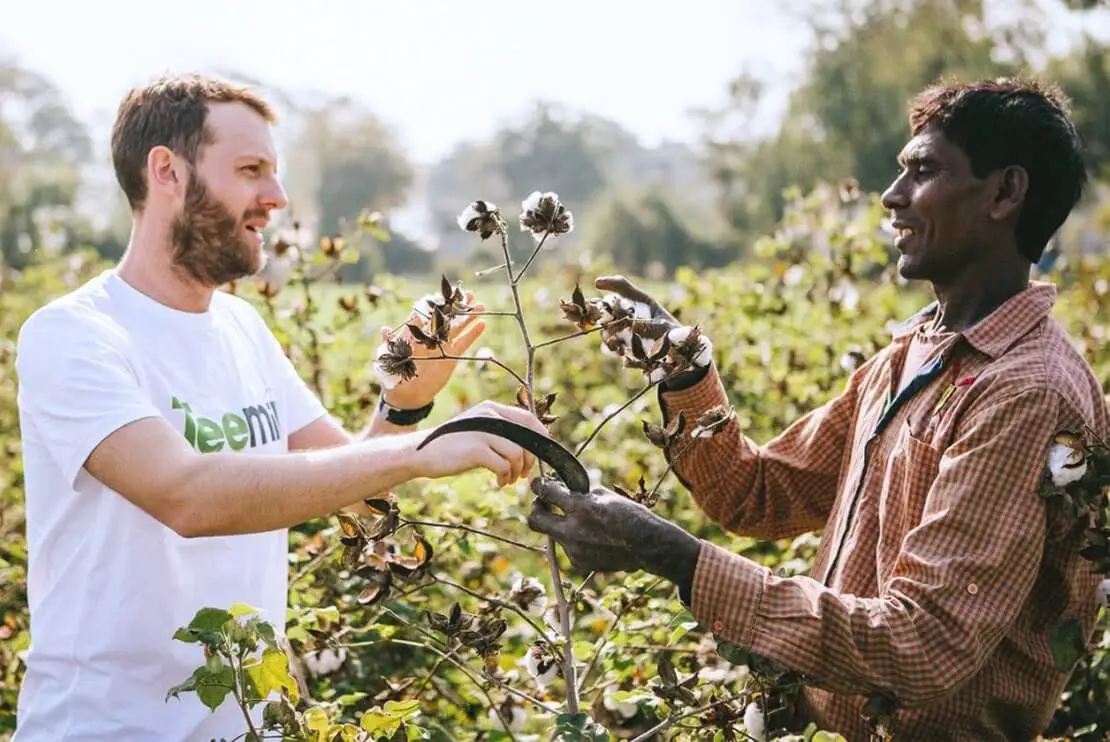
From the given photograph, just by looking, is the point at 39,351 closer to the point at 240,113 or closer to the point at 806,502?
the point at 240,113

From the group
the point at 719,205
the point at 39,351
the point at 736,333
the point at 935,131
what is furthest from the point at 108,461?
the point at 719,205

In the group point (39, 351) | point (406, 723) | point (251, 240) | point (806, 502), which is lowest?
point (406, 723)

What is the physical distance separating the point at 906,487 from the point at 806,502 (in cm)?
56

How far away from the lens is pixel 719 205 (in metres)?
47.5

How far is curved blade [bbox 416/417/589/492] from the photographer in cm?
202

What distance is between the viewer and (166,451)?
237 cm

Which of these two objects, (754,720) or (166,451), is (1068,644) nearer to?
(754,720)

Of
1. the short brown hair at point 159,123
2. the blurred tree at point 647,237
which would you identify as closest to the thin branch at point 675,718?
the short brown hair at point 159,123

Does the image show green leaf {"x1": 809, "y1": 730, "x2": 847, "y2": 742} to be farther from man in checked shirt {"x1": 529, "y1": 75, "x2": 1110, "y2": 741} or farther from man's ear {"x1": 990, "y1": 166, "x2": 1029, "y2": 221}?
man's ear {"x1": 990, "y1": 166, "x2": 1029, "y2": 221}

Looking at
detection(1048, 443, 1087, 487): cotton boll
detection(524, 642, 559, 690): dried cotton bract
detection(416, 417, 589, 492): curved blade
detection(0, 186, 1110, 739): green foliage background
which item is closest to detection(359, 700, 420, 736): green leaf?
detection(0, 186, 1110, 739): green foliage background

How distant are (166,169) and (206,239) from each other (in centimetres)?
18

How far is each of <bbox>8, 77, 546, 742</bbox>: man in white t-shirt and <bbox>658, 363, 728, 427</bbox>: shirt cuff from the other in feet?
1.51

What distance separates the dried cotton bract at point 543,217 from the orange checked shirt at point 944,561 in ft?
1.97

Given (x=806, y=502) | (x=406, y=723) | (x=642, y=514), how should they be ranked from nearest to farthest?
(x=642, y=514) → (x=406, y=723) → (x=806, y=502)
